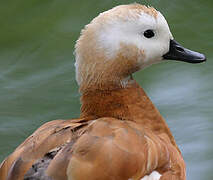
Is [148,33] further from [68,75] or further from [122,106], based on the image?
[68,75]

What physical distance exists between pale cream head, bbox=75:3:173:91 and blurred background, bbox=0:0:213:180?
90 centimetres

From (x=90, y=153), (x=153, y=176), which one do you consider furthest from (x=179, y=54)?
(x=90, y=153)

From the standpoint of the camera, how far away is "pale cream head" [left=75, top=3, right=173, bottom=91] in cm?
305

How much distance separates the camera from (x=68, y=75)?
4.56 metres

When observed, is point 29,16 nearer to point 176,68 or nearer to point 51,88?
point 51,88

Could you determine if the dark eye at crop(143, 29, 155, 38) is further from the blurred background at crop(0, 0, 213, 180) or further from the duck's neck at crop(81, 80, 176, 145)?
the blurred background at crop(0, 0, 213, 180)

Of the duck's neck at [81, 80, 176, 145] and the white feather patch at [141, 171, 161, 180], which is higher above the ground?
the duck's neck at [81, 80, 176, 145]

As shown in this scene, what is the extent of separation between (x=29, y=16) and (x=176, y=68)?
4.50 feet

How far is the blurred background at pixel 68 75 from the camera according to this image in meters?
4.03

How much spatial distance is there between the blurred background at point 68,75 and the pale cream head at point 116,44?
0.90 metres

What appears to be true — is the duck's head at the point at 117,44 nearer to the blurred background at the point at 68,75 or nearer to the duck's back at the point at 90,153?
the duck's back at the point at 90,153

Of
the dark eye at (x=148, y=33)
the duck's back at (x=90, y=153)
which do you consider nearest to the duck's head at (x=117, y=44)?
the dark eye at (x=148, y=33)

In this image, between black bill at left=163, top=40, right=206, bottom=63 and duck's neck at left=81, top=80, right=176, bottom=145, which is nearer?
duck's neck at left=81, top=80, right=176, bottom=145

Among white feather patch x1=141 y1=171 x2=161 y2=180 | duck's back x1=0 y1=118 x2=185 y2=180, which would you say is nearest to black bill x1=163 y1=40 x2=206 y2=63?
duck's back x1=0 y1=118 x2=185 y2=180
